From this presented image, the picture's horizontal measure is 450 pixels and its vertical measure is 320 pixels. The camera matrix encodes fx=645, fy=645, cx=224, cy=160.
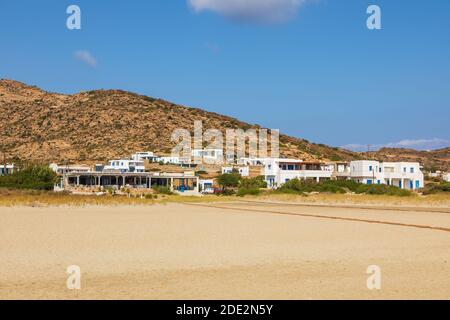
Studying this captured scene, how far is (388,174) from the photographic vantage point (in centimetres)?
7475

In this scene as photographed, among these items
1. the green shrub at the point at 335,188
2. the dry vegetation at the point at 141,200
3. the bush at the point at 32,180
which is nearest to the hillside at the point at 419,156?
the green shrub at the point at 335,188

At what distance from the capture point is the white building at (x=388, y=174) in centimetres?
7425

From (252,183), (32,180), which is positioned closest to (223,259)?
(32,180)

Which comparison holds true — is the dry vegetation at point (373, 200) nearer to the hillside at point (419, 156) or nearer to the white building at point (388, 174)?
the white building at point (388, 174)

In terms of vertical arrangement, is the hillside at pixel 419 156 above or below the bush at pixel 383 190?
above

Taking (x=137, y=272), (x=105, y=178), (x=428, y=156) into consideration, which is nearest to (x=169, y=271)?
(x=137, y=272)

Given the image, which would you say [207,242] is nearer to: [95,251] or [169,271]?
[95,251]

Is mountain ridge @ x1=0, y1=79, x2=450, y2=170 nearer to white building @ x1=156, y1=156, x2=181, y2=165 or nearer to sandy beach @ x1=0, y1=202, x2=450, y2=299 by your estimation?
white building @ x1=156, y1=156, x2=181, y2=165

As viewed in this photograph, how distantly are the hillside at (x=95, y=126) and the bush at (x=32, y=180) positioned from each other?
31486 millimetres

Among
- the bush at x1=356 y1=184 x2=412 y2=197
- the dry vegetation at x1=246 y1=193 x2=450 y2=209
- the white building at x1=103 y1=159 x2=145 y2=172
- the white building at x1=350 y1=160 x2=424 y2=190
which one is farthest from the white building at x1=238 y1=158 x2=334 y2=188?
the dry vegetation at x1=246 y1=193 x2=450 y2=209

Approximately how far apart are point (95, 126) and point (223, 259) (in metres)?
98.9

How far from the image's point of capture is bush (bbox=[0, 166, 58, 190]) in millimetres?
57812

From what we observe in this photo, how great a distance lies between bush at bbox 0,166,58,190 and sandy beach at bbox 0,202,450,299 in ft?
111

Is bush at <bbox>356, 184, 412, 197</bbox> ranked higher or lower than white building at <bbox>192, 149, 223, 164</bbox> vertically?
lower
